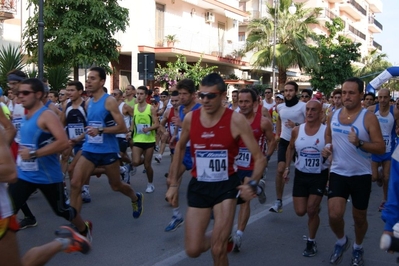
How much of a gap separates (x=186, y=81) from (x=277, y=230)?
2468 mm

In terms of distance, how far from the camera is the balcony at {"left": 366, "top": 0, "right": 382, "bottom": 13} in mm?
87137

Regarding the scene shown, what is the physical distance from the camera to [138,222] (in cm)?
752

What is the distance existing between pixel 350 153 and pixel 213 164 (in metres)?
1.64

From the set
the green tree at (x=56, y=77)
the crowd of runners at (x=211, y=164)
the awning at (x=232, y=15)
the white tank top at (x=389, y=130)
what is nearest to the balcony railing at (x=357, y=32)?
the awning at (x=232, y=15)

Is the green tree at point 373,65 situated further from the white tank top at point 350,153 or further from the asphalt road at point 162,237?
the white tank top at point 350,153

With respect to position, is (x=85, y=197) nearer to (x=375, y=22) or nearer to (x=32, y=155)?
(x=32, y=155)

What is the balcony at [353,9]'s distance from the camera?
66.7 metres

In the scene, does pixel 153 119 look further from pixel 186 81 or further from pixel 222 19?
pixel 222 19

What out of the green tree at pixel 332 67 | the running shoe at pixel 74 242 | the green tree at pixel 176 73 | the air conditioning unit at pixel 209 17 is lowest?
the running shoe at pixel 74 242

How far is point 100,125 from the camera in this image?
22.9ft

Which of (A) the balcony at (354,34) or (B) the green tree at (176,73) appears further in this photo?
(A) the balcony at (354,34)

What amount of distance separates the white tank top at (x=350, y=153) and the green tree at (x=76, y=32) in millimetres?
16599

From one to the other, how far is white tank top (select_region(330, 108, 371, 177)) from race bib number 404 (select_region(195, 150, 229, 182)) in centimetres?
148

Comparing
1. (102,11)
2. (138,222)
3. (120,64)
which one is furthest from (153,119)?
(120,64)
